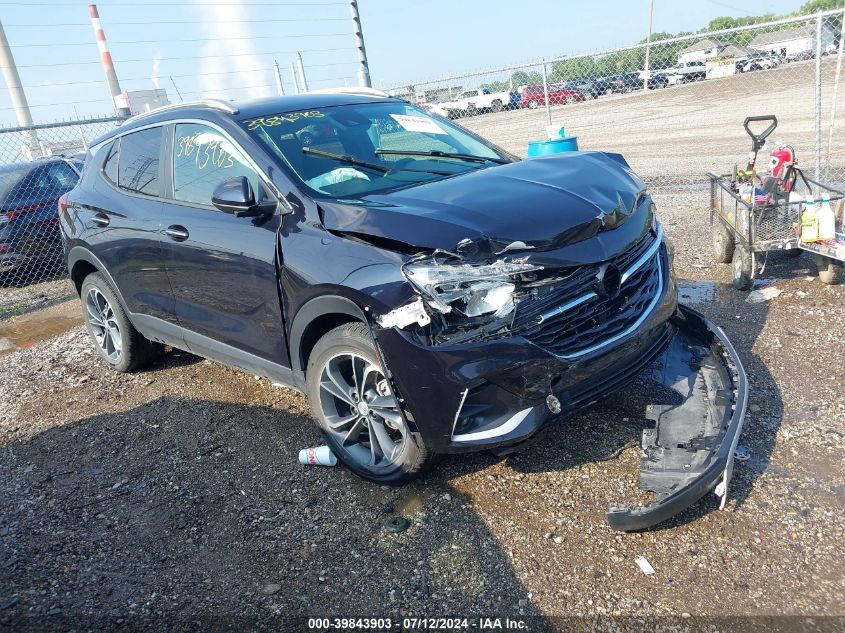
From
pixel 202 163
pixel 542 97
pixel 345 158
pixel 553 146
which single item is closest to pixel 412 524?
pixel 345 158

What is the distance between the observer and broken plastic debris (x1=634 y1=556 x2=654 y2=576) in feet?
8.93

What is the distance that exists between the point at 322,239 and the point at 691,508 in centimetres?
211

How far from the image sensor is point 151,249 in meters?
4.50

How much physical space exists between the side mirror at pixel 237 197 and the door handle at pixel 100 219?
5.89 ft

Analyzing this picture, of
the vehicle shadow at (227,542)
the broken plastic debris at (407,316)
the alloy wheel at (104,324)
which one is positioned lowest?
the vehicle shadow at (227,542)

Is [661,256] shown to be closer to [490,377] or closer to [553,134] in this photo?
[490,377]

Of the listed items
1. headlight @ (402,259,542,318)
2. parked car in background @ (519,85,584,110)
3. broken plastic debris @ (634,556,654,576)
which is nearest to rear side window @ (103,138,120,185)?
headlight @ (402,259,542,318)

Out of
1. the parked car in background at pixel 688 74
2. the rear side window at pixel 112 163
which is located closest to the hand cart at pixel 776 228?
the rear side window at pixel 112 163

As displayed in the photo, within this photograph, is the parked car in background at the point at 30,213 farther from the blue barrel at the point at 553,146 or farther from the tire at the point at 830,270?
the tire at the point at 830,270

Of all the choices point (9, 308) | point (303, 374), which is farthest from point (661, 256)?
point (9, 308)

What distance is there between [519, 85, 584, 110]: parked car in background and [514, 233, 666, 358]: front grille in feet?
38.9

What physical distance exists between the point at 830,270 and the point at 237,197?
450 cm

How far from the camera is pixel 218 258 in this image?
392cm

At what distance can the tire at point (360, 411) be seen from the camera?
10.6ft
